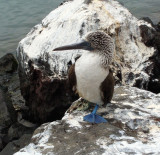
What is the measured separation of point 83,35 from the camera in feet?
17.1

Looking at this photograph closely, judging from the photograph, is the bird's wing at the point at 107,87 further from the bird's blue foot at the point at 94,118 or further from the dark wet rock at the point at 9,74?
the dark wet rock at the point at 9,74

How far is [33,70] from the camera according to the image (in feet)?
17.2

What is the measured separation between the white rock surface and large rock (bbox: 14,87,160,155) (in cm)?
139

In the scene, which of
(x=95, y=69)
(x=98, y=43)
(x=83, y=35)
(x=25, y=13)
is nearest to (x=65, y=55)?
(x=83, y=35)

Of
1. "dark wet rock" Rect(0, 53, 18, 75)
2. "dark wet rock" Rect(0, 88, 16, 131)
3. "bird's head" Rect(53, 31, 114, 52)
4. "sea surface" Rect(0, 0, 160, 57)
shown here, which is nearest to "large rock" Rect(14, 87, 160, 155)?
"bird's head" Rect(53, 31, 114, 52)

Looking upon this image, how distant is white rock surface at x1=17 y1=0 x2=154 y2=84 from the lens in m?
5.18

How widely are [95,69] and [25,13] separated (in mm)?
10655

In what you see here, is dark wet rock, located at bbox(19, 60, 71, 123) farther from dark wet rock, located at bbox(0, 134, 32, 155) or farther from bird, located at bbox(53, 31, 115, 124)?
bird, located at bbox(53, 31, 115, 124)

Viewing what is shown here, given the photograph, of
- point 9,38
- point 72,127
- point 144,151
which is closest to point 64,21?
point 72,127

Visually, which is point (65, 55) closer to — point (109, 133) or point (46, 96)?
point (46, 96)

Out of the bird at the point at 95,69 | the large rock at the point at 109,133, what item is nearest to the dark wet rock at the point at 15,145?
the large rock at the point at 109,133

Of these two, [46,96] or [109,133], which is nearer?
[109,133]

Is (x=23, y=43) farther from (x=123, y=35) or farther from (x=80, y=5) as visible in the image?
(x=123, y=35)

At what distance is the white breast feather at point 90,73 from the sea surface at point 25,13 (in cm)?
726
